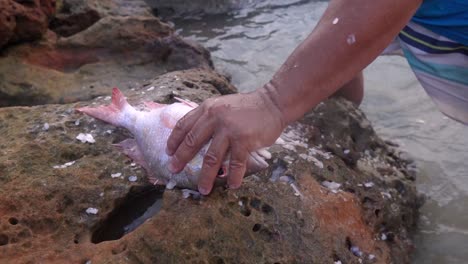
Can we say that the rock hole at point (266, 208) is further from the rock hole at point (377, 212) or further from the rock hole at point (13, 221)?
the rock hole at point (13, 221)

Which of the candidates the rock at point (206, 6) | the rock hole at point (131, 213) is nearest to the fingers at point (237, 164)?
the rock hole at point (131, 213)

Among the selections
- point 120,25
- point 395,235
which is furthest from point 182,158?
point 120,25

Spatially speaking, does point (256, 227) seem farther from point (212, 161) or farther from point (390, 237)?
point (390, 237)

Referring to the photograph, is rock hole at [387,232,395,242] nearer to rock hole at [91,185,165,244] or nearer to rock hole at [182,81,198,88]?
rock hole at [91,185,165,244]

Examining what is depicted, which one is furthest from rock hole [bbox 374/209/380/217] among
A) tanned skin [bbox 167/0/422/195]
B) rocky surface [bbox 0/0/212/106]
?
rocky surface [bbox 0/0/212/106]

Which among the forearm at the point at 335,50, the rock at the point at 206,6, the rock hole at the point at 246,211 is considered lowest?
the rock at the point at 206,6

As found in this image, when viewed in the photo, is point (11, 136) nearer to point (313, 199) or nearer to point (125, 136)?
point (125, 136)
